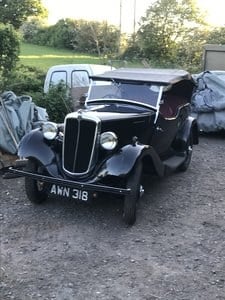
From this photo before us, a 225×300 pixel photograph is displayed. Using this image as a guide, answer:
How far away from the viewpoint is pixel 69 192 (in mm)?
5578

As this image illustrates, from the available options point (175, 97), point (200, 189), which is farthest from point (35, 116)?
point (200, 189)

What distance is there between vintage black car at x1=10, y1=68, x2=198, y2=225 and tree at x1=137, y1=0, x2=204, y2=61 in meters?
16.3

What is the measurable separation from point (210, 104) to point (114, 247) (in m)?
6.45

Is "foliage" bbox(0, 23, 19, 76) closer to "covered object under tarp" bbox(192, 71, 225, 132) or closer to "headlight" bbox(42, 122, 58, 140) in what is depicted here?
"covered object under tarp" bbox(192, 71, 225, 132)

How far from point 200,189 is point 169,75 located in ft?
5.94

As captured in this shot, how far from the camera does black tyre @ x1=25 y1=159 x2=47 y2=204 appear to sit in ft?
19.9

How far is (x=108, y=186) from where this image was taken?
545cm

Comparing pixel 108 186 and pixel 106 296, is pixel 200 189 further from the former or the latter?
pixel 106 296

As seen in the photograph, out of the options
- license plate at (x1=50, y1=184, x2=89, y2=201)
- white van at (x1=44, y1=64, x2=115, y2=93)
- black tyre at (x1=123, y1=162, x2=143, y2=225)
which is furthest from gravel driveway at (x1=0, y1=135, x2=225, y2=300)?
white van at (x1=44, y1=64, x2=115, y2=93)

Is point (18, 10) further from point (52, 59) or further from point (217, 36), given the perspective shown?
point (52, 59)

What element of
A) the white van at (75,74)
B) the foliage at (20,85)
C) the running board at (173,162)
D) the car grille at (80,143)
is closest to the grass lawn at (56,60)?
the white van at (75,74)

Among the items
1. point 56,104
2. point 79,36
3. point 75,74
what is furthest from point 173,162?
point 79,36

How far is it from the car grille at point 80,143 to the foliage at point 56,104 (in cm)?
385

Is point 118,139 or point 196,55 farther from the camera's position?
point 196,55
